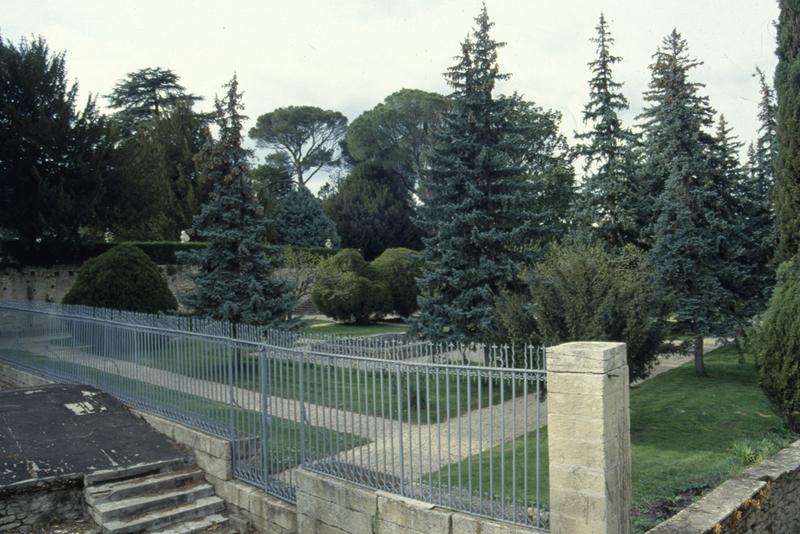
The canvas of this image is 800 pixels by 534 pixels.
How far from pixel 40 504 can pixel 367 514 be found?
3.83m

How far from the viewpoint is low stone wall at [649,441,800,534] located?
4.70 metres

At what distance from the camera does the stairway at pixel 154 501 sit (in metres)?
6.70

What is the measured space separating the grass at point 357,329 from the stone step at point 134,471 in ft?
50.7

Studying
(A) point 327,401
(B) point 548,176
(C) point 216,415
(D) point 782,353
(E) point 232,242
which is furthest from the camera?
(B) point 548,176

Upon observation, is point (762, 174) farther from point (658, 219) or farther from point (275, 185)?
point (275, 185)

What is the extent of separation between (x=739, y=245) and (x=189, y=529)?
592 inches

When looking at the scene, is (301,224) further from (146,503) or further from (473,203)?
(146,503)

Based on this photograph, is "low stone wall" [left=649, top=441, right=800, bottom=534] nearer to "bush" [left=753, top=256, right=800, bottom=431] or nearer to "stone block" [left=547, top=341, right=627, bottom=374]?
"stone block" [left=547, top=341, right=627, bottom=374]

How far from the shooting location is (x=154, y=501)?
275 inches

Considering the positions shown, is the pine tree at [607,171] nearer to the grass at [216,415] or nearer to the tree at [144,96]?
the grass at [216,415]

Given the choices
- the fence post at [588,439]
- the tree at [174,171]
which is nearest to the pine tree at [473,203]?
the fence post at [588,439]

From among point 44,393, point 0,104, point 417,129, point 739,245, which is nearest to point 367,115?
point 417,129

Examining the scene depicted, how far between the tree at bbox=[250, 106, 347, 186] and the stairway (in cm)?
4662

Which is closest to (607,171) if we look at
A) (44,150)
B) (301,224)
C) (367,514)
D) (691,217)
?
(691,217)
